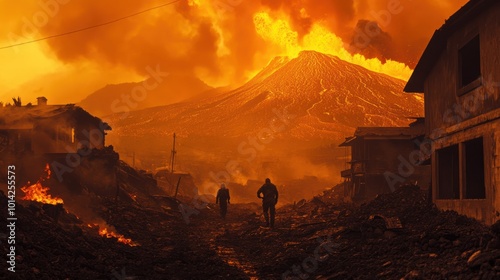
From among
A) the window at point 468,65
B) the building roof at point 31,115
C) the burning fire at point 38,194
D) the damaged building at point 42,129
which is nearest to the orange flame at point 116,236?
the burning fire at point 38,194

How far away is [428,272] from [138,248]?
829 cm

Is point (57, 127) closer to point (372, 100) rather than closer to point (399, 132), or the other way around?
point (399, 132)

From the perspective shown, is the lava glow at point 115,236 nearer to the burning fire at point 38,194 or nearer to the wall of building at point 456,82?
the burning fire at point 38,194

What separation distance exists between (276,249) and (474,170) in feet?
19.5

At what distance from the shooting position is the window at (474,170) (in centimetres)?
1405

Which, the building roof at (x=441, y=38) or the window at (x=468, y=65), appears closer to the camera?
the building roof at (x=441, y=38)

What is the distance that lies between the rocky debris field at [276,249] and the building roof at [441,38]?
411 cm

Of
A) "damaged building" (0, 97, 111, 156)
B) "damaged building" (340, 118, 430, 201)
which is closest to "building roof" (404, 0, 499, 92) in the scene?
"damaged building" (340, 118, 430, 201)

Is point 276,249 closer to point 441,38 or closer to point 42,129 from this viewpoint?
point 441,38

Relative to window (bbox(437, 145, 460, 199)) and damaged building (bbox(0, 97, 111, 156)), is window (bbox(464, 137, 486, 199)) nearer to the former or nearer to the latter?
window (bbox(437, 145, 460, 199))

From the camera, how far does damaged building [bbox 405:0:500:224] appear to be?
1130 centimetres

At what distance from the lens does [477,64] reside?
45.8ft

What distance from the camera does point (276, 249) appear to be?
14.0 metres

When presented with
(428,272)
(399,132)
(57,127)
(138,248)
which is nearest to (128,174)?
(57,127)
